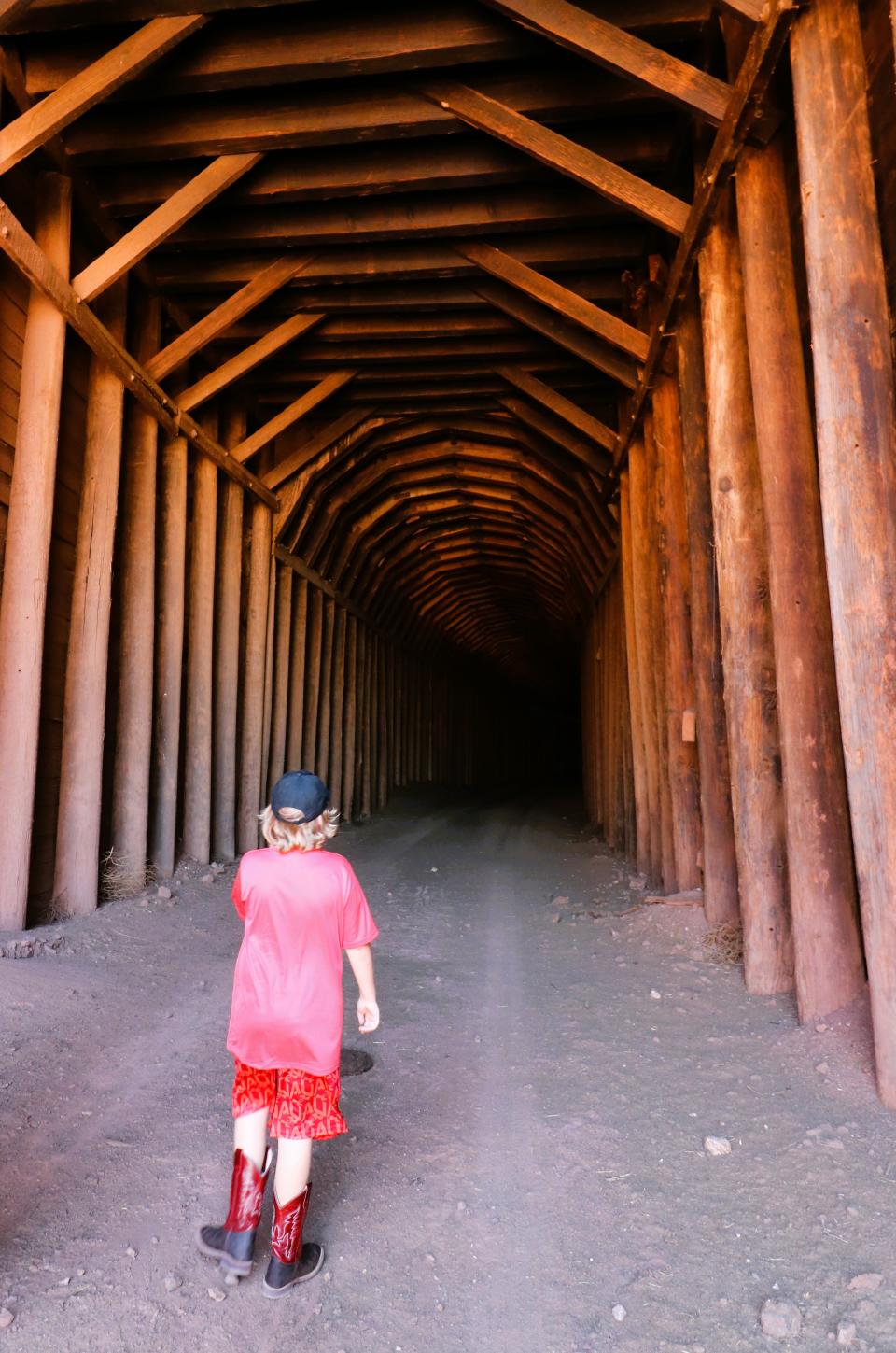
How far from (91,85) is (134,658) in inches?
139

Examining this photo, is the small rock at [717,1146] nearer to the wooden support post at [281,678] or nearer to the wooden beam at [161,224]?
the wooden beam at [161,224]

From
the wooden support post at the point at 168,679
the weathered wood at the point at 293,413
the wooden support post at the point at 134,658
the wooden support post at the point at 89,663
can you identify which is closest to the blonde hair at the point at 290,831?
the wooden support post at the point at 89,663

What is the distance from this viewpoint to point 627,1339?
1940 mm

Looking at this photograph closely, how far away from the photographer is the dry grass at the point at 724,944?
4.59 meters

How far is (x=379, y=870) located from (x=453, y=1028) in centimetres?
417

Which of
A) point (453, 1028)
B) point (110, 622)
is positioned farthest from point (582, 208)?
point (453, 1028)

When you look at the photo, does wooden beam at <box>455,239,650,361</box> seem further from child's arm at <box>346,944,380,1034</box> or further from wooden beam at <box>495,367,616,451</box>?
child's arm at <box>346,944,380,1034</box>

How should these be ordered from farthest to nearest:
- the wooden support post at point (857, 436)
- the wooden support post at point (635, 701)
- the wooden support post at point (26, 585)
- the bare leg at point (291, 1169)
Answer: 1. the wooden support post at point (635, 701)
2. the wooden support post at point (26, 585)
3. the wooden support post at point (857, 436)
4. the bare leg at point (291, 1169)

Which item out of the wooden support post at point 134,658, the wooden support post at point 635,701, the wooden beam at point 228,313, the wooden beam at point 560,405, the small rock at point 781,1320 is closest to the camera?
the small rock at point 781,1320

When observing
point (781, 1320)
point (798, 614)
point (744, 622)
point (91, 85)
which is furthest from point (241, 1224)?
point (91, 85)

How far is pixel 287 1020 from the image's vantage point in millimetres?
2205

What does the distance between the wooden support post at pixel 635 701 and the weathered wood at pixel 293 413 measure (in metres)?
3.07

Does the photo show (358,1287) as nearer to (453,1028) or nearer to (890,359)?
(453,1028)

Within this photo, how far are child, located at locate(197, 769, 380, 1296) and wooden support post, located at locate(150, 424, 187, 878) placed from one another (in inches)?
177
